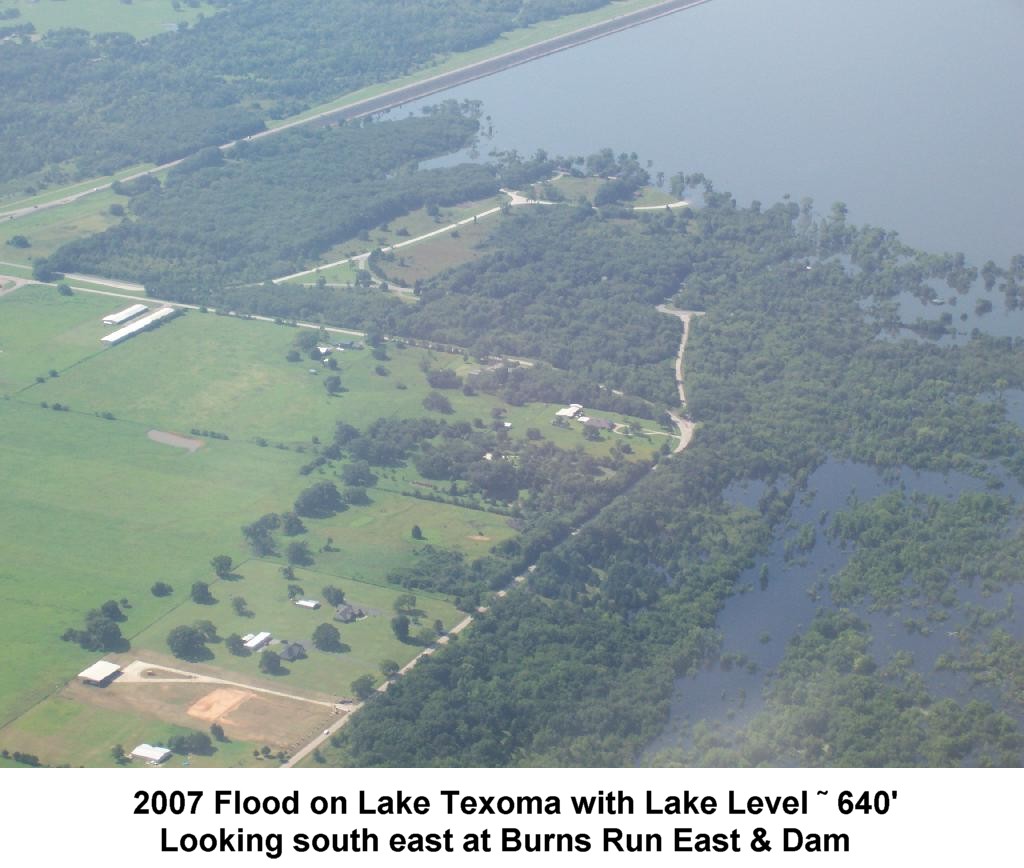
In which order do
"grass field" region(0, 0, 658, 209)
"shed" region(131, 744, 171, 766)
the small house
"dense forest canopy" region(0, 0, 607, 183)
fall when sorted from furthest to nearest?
"dense forest canopy" region(0, 0, 607, 183) → "grass field" region(0, 0, 658, 209) → the small house → "shed" region(131, 744, 171, 766)

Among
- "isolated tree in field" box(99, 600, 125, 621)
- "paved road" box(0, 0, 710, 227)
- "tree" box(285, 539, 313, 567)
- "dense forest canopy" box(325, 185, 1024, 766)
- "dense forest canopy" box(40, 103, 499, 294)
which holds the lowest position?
"dense forest canopy" box(325, 185, 1024, 766)

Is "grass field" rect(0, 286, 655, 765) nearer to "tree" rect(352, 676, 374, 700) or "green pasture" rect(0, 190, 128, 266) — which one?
"tree" rect(352, 676, 374, 700)

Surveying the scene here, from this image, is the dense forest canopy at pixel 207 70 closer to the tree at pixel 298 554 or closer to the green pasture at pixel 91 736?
the tree at pixel 298 554

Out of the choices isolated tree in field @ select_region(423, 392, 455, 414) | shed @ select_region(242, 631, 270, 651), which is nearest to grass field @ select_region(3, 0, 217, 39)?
isolated tree in field @ select_region(423, 392, 455, 414)

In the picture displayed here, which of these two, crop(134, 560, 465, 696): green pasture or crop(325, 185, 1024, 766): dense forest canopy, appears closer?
crop(325, 185, 1024, 766): dense forest canopy

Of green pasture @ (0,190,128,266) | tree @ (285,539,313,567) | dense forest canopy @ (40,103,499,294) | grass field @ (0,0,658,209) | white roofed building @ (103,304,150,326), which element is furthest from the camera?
grass field @ (0,0,658,209)

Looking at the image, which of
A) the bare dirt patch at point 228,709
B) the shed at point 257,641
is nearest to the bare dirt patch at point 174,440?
the shed at point 257,641

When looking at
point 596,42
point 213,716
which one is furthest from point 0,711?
point 596,42
